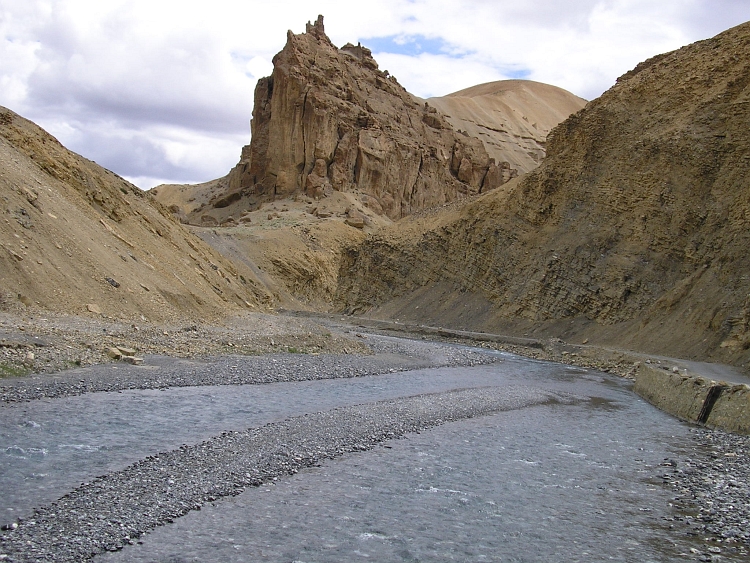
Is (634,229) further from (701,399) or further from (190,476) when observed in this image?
(190,476)

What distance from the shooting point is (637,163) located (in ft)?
139

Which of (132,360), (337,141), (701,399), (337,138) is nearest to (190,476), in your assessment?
(132,360)

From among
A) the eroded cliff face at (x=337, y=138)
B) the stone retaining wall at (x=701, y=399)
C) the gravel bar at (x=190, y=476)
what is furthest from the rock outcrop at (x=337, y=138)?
the gravel bar at (x=190, y=476)

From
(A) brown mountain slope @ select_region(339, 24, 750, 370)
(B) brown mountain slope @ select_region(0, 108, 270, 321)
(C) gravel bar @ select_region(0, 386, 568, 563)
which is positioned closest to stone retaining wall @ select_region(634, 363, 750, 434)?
(C) gravel bar @ select_region(0, 386, 568, 563)

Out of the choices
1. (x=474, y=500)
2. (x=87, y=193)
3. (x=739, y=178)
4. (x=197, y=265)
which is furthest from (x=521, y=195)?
(x=474, y=500)

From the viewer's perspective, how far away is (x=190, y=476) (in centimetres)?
1102

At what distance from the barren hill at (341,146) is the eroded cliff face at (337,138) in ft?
0.47

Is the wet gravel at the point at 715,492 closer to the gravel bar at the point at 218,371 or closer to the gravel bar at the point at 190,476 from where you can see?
the gravel bar at the point at 190,476

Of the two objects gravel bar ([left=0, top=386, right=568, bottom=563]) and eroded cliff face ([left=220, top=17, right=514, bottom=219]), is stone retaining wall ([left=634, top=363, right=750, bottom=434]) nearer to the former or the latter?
gravel bar ([left=0, top=386, right=568, bottom=563])

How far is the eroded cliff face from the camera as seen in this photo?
92.6 m

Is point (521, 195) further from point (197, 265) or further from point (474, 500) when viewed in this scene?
point (474, 500)

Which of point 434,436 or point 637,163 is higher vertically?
point 637,163

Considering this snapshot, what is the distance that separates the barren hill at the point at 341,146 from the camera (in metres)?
92.6

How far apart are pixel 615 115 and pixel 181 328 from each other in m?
33.1
